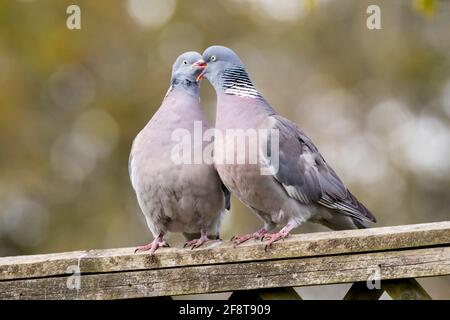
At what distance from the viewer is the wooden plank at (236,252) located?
3650 millimetres

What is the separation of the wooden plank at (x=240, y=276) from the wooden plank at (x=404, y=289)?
1.8 inches

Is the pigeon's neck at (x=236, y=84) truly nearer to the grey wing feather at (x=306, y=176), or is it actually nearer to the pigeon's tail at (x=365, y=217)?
the grey wing feather at (x=306, y=176)

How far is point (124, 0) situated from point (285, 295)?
13345mm

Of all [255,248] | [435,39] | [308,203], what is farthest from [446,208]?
[255,248]

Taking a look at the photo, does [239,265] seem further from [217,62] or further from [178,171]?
[217,62]

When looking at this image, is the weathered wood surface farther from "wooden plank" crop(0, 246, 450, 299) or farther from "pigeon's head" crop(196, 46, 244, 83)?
"pigeon's head" crop(196, 46, 244, 83)

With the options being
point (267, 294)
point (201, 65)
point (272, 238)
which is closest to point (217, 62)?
point (201, 65)

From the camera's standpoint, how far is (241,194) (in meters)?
5.24

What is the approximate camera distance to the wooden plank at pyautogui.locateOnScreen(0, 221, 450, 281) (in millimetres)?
3650

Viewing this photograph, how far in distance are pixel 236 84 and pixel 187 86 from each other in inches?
12.1

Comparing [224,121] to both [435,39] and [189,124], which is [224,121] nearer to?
[189,124]

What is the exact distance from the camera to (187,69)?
564 centimetres

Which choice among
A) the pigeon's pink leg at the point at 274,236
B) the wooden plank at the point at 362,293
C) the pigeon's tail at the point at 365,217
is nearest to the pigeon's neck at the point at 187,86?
the pigeon's pink leg at the point at 274,236

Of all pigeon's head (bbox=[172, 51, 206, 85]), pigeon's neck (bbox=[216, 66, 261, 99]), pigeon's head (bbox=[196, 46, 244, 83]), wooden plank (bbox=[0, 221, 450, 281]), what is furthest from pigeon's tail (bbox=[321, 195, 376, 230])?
wooden plank (bbox=[0, 221, 450, 281])
